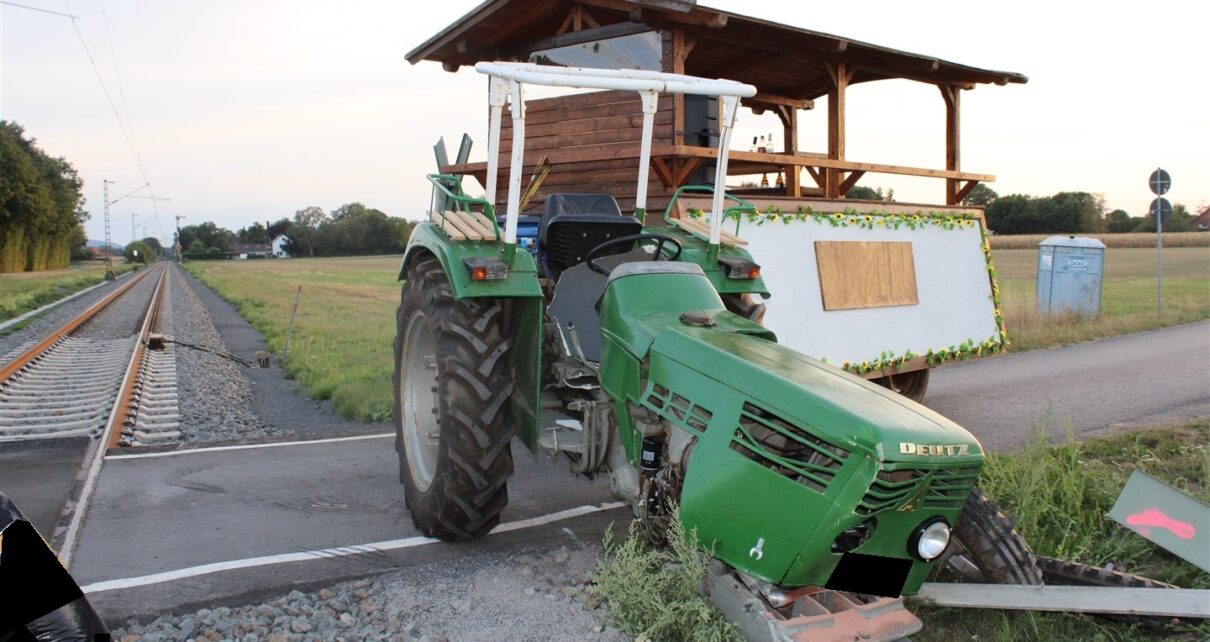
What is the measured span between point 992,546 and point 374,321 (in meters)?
16.9

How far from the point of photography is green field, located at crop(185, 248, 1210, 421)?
947 centimetres

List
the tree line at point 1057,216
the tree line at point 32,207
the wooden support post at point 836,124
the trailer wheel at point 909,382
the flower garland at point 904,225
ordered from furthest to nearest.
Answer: the tree line at point 1057,216 → the tree line at point 32,207 → the wooden support post at point 836,124 → the trailer wheel at point 909,382 → the flower garland at point 904,225

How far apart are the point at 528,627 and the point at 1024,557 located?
1.95m

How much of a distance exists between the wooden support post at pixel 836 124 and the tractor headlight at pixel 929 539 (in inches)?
280

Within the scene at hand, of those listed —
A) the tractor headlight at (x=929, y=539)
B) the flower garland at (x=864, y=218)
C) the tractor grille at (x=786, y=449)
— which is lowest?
the tractor headlight at (x=929, y=539)

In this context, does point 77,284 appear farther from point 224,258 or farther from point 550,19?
point 224,258

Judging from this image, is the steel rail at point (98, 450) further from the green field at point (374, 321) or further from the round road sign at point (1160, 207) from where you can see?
the round road sign at point (1160, 207)

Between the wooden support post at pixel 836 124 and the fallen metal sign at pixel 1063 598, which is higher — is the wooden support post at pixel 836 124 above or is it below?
above

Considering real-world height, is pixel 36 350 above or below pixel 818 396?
below

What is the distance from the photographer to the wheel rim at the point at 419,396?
190 inches

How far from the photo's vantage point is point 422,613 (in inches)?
139

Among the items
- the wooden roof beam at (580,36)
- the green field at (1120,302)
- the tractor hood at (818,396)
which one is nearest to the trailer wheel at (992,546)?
the tractor hood at (818,396)

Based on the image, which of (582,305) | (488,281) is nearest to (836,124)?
(582,305)

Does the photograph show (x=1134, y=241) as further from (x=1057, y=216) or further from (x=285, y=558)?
(x=285, y=558)
